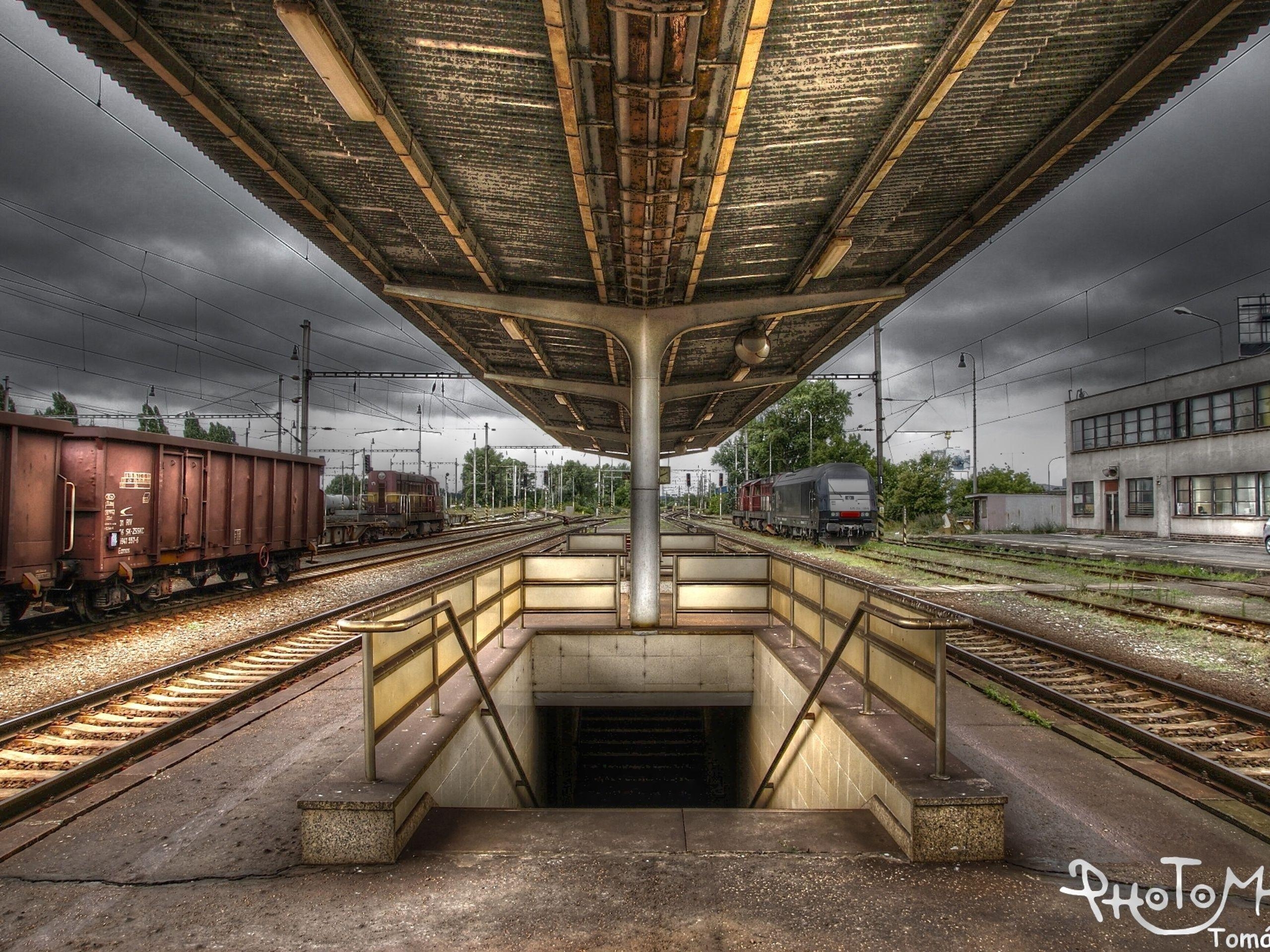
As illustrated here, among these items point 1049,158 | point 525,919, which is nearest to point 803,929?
point 525,919

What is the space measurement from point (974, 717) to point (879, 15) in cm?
566

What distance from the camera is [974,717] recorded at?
621 centimetres

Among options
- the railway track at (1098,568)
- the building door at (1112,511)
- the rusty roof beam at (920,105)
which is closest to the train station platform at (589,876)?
the rusty roof beam at (920,105)

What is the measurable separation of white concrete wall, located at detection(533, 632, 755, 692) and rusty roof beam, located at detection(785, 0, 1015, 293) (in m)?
5.53

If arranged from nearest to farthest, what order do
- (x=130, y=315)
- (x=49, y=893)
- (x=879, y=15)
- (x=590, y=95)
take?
(x=49, y=893)
(x=879, y=15)
(x=590, y=95)
(x=130, y=315)

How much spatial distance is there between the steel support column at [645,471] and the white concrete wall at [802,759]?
169 cm

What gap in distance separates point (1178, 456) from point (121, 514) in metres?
42.0

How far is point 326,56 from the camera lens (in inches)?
186

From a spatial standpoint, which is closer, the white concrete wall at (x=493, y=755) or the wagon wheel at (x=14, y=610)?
the white concrete wall at (x=493, y=755)

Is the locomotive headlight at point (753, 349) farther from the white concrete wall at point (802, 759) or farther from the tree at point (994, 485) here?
the tree at point (994, 485)

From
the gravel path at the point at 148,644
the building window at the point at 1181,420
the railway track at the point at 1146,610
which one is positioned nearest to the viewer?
the gravel path at the point at 148,644

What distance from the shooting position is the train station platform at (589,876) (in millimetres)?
3020

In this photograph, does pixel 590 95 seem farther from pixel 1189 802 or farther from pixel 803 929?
pixel 1189 802

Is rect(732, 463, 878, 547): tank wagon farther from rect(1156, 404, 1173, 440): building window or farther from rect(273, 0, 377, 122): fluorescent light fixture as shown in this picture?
rect(273, 0, 377, 122): fluorescent light fixture
